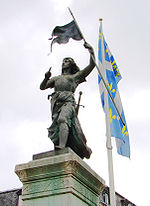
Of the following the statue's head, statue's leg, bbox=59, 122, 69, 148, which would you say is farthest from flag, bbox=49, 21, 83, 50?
statue's leg, bbox=59, 122, 69, 148

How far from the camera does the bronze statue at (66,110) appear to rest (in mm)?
7554

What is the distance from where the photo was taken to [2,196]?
3116 centimetres

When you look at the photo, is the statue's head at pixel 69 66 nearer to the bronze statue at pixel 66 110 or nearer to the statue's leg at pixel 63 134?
the bronze statue at pixel 66 110

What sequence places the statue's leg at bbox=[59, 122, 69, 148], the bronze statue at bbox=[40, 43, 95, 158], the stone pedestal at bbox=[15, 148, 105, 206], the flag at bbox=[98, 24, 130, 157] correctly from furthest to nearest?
the flag at bbox=[98, 24, 130, 157] → the bronze statue at bbox=[40, 43, 95, 158] → the statue's leg at bbox=[59, 122, 69, 148] → the stone pedestal at bbox=[15, 148, 105, 206]

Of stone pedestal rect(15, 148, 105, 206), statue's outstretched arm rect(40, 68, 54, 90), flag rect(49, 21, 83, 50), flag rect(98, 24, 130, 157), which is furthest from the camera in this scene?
flag rect(98, 24, 130, 157)

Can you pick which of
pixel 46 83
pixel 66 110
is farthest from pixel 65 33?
pixel 66 110

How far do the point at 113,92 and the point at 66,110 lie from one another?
16.2 ft

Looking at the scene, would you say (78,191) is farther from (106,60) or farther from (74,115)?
(106,60)

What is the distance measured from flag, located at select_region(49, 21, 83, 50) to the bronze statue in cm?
97

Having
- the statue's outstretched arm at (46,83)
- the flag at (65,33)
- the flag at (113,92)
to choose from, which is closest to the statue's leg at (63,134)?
the statue's outstretched arm at (46,83)

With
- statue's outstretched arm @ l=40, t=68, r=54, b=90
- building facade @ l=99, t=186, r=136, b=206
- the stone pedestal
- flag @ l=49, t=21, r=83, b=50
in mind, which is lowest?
building facade @ l=99, t=186, r=136, b=206

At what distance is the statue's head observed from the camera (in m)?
8.72

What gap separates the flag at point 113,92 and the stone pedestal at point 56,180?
483 centimetres

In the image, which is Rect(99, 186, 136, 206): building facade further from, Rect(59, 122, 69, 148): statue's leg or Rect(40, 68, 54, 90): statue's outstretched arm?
Rect(59, 122, 69, 148): statue's leg
